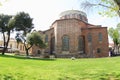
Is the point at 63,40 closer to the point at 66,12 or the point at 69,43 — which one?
the point at 69,43

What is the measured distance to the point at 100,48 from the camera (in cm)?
6419

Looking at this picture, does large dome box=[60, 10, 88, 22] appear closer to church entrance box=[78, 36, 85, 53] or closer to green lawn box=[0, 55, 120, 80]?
church entrance box=[78, 36, 85, 53]

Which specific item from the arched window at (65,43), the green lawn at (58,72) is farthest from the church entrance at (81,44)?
the green lawn at (58,72)

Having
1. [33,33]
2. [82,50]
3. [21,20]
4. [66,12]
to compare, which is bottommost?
[82,50]

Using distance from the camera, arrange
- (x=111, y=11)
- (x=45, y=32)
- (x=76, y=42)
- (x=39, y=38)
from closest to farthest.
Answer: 1. (x=111, y=11)
2. (x=39, y=38)
3. (x=76, y=42)
4. (x=45, y=32)

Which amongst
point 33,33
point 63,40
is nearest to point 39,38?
point 33,33

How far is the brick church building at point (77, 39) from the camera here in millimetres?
63562

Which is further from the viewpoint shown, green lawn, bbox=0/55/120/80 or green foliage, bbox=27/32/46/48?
green foliage, bbox=27/32/46/48

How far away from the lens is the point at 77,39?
64500mm

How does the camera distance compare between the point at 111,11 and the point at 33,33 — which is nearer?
the point at 111,11

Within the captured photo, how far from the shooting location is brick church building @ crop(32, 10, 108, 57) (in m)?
63.6

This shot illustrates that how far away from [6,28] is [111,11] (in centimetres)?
4242

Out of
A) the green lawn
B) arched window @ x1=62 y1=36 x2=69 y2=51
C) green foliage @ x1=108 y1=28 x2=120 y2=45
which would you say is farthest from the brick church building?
the green lawn

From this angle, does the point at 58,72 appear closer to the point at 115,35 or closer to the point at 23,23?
the point at 23,23
